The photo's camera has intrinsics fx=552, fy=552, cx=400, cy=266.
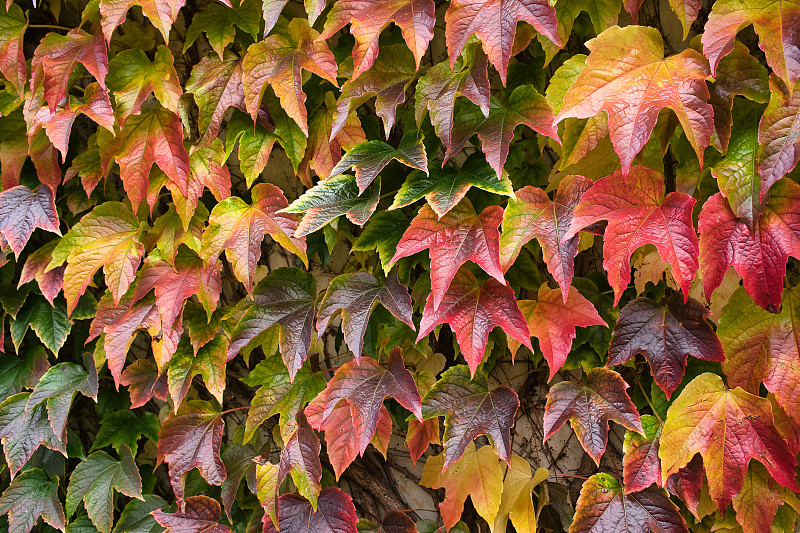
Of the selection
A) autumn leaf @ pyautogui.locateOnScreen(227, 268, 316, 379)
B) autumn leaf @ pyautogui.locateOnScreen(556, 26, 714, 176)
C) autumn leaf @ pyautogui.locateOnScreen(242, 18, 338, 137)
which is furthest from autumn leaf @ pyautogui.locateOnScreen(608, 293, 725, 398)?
autumn leaf @ pyautogui.locateOnScreen(242, 18, 338, 137)

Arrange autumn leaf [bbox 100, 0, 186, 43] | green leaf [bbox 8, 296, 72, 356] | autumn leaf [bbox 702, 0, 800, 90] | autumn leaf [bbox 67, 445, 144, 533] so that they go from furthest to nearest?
1. green leaf [bbox 8, 296, 72, 356]
2. autumn leaf [bbox 67, 445, 144, 533]
3. autumn leaf [bbox 100, 0, 186, 43]
4. autumn leaf [bbox 702, 0, 800, 90]

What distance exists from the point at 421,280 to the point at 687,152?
0.62m

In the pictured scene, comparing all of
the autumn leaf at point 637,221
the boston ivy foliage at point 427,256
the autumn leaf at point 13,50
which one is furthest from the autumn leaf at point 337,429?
the autumn leaf at point 13,50

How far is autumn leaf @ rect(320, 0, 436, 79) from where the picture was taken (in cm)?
107

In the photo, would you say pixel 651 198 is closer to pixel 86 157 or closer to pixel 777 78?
pixel 777 78

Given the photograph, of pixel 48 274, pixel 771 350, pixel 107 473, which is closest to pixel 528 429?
pixel 771 350

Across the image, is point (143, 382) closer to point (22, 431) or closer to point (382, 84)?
point (22, 431)

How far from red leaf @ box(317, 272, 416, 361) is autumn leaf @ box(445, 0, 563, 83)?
0.48 meters

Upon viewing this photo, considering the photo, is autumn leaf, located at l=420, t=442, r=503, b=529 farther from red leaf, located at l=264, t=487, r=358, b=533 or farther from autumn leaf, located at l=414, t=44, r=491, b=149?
autumn leaf, located at l=414, t=44, r=491, b=149

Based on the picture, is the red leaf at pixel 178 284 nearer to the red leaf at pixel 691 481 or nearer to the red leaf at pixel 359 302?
the red leaf at pixel 359 302

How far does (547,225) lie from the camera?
105 centimetres

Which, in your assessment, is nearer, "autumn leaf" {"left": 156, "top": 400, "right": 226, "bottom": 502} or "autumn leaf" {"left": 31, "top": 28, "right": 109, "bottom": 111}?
"autumn leaf" {"left": 31, "top": 28, "right": 109, "bottom": 111}

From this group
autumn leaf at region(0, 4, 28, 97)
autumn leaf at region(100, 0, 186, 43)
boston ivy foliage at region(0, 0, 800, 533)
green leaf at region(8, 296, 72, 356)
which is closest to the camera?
boston ivy foliage at region(0, 0, 800, 533)

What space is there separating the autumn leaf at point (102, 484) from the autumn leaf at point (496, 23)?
4.62 ft
